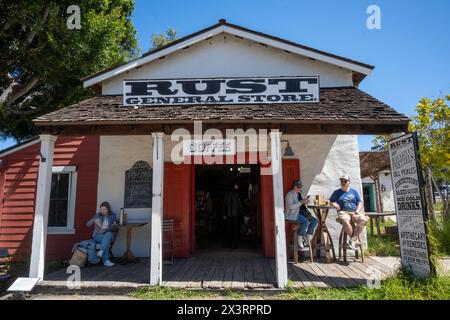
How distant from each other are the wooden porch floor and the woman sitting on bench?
308 mm

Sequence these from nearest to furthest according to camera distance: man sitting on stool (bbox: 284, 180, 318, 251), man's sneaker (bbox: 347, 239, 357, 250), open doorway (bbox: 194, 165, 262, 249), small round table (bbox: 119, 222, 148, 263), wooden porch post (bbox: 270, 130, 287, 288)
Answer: wooden porch post (bbox: 270, 130, 287, 288), man sitting on stool (bbox: 284, 180, 318, 251), small round table (bbox: 119, 222, 148, 263), man's sneaker (bbox: 347, 239, 357, 250), open doorway (bbox: 194, 165, 262, 249)

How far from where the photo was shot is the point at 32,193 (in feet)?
28.2

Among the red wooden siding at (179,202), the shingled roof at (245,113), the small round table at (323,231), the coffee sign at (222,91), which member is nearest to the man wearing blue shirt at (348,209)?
the small round table at (323,231)

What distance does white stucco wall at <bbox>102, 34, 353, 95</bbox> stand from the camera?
26.0ft

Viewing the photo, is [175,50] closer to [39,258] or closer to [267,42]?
[267,42]

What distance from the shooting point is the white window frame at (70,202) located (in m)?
8.19

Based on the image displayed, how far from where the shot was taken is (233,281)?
18.1 feet

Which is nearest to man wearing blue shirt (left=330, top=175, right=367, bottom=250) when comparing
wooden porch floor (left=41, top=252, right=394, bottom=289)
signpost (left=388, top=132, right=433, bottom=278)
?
wooden porch floor (left=41, top=252, right=394, bottom=289)

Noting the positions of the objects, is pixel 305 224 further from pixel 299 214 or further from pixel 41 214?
pixel 41 214

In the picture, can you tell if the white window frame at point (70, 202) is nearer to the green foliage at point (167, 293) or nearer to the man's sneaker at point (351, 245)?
the green foliage at point (167, 293)

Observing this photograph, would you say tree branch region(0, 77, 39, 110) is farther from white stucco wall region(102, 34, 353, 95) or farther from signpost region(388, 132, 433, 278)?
signpost region(388, 132, 433, 278)
